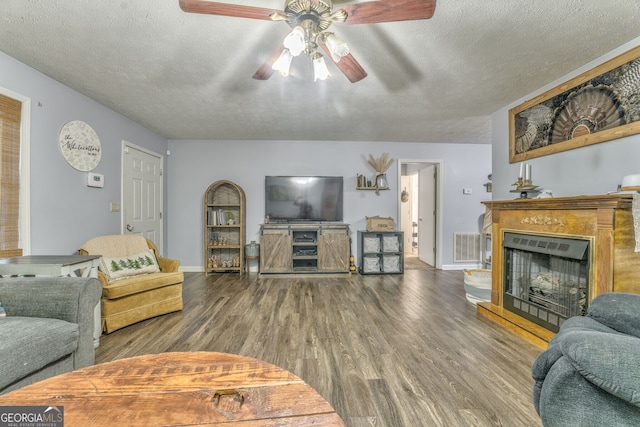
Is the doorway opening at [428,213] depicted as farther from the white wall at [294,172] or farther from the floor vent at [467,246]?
the floor vent at [467,246]

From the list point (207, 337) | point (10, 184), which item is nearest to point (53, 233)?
point (10, 184)

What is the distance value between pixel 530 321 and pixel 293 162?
3.80m

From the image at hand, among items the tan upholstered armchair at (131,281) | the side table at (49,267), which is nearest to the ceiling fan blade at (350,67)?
the side table at (49,267)

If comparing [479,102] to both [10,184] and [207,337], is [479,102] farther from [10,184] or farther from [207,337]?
[10,184]

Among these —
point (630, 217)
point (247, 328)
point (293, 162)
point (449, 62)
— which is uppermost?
point (449, 62)

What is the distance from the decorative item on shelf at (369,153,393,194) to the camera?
185 inches

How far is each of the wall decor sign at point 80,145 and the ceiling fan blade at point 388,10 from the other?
2945 mm

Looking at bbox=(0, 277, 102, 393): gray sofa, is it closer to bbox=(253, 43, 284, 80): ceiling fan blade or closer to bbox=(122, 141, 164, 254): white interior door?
bbox=(253, 43, 284, 80): ceiling fan blade

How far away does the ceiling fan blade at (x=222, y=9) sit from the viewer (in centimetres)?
124

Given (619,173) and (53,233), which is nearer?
(619,173)

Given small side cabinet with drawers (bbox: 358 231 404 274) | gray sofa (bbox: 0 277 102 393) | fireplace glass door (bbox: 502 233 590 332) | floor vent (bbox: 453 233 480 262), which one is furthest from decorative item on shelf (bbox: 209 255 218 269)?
floor vent (bbox: 453 233 480 262)

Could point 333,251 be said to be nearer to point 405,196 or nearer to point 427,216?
point 427,216

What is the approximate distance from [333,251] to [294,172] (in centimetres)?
155

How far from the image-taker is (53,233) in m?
2.50
